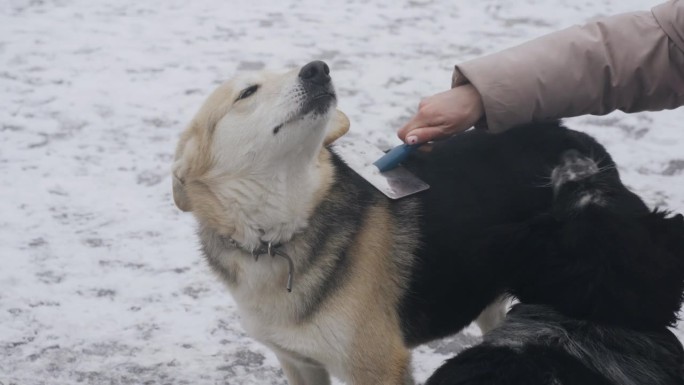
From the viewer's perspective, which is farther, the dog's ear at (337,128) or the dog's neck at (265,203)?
the dog's ear at (337,128)

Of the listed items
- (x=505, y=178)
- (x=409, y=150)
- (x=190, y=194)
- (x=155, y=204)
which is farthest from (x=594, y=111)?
(x=155, y=204)

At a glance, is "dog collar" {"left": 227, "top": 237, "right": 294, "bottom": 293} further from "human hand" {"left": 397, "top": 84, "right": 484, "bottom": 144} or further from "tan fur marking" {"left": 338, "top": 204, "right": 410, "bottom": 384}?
"human hand" {"left": 397, "top": 84, "right": 484, "bottom": 144}

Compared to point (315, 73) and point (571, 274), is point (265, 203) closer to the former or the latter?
point (315, 73)

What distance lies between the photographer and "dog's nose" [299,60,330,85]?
309cm

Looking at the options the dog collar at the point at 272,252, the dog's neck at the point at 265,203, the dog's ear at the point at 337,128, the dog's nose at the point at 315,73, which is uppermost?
the dog's nose at the point at 315,73

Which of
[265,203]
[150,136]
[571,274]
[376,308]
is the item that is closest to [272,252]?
[265,203]

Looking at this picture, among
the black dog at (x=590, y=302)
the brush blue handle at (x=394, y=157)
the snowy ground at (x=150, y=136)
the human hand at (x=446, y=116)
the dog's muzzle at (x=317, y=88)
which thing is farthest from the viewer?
the snowy ground at (x=150, y=136)

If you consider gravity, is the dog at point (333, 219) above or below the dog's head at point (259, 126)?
below

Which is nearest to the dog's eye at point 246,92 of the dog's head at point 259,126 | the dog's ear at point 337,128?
the dog's head at point 259,126

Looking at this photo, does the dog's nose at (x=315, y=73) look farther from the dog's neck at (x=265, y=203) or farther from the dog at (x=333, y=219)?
the dog's neck at (x=265, y=203)

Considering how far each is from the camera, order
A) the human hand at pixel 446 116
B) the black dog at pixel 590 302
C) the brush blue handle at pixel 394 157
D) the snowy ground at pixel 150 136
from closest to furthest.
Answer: the black dog at pixel 590 302 → the human hand at pixel 446 116 → the brush blue handle at pixel 394 157 → the snowy ground at pixel 150 136

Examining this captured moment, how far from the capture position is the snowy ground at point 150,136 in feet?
13.3

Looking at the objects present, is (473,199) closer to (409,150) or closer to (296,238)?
(409,150)

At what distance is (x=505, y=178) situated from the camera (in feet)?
10.5
